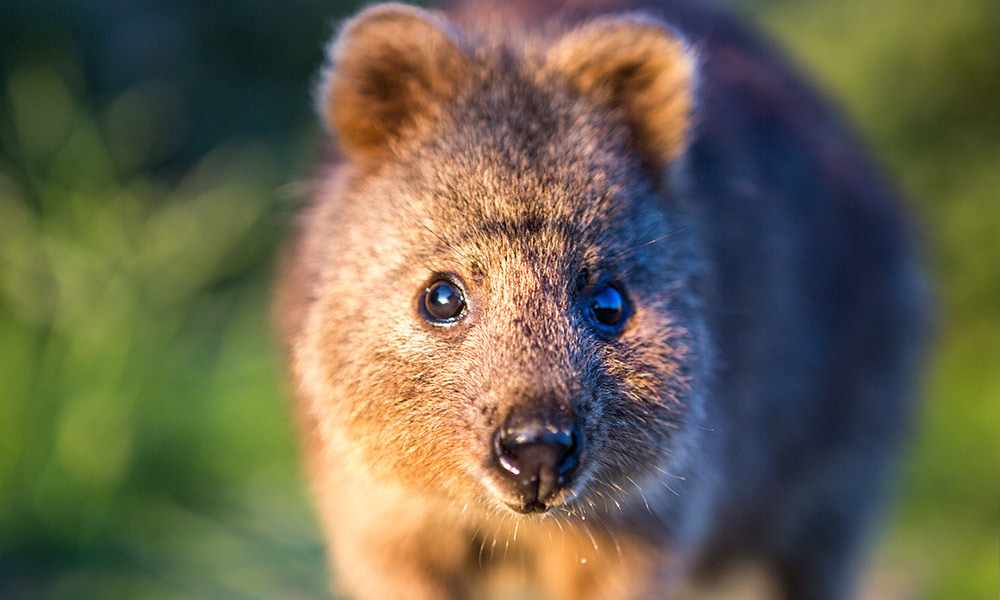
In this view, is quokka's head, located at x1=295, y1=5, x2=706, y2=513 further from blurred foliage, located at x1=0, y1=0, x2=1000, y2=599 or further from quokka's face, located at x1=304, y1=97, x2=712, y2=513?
blurred foliage, located at x1=0, y1=0, x2=1000, y2=599

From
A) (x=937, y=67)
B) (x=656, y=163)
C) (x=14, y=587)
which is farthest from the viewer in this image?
(x=937, y=67)

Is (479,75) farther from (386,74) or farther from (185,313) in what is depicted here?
(185,313)

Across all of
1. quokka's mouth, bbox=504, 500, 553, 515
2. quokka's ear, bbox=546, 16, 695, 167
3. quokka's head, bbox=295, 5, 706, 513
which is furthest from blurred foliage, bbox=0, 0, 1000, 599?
quokka's mouth, bbox=504, 500, 553, 515

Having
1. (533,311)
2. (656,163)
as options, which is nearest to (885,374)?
(656,163)

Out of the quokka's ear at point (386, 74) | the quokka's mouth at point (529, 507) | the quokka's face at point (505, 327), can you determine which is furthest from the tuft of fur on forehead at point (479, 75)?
the quokka's mouth at point (529, 507)

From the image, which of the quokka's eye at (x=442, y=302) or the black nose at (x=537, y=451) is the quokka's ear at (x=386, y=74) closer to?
the quokka's eye at (x=442, y=302)

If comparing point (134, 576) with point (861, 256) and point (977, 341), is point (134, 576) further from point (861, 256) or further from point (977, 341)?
point (977, 341)
